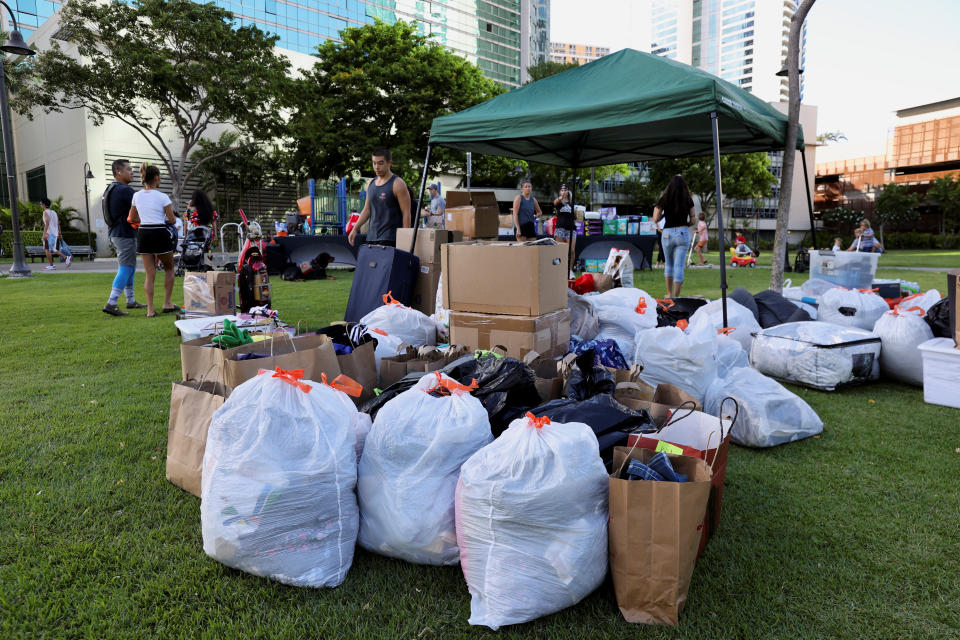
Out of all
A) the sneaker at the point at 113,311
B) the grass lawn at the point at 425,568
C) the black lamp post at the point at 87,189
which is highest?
the black lamp post at the point at 87,189

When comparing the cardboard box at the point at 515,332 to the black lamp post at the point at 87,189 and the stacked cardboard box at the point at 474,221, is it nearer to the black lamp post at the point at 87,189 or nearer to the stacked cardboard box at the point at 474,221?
the stacked cardboard box at the point at 474,221

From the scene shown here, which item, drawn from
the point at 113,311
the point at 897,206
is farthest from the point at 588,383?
the point at 897,206

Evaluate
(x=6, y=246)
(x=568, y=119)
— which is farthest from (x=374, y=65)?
(x=568, y=119)

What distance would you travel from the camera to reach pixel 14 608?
1.49m

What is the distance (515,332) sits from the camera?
3.29 m

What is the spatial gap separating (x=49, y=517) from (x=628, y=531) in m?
1.94

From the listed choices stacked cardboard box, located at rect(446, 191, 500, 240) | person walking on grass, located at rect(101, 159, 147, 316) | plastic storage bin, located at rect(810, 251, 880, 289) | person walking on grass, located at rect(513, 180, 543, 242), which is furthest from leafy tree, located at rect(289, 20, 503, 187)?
plastic storage bin, located at rect(810, 251, 880, 289)

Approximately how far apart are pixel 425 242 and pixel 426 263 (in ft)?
0.68

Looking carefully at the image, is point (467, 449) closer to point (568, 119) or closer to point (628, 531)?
point (628, 531)

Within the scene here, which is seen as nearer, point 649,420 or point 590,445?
point 590,445

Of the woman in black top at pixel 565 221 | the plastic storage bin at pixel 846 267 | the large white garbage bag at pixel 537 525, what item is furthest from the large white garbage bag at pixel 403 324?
the woman in black top at pixel 565 221

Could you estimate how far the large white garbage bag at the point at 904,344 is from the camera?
3631 mm

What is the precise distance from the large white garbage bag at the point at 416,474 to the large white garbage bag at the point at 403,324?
1860 mm

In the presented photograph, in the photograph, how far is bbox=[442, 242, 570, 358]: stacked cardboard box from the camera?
325cm
